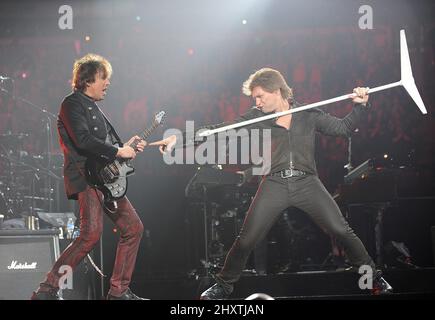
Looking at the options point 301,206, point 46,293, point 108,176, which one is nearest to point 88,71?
point 108,176

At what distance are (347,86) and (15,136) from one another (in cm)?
472

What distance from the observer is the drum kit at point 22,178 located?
338 inches

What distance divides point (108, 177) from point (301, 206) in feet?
5.06

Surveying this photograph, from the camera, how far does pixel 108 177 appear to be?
5.36 m

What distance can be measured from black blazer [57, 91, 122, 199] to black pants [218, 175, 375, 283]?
122 centimetres

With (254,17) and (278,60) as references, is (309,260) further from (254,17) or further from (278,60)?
(254,17)

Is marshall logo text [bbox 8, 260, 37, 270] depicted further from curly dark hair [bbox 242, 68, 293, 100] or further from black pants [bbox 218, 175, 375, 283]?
curly dark hair [bbox 242, 68, 293, 100]

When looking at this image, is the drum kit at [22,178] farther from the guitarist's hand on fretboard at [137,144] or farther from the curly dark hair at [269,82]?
the curly dark hair at [269,82]

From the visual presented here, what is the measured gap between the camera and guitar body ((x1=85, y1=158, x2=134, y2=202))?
5293 mm

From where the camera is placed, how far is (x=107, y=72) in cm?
554

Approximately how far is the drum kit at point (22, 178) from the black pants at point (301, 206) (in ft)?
12.2

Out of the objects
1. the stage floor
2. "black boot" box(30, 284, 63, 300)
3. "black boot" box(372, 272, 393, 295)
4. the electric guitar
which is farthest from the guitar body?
"black boot" box(372, 272, 393, 295)

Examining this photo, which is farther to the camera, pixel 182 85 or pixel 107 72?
pixel 182 85
